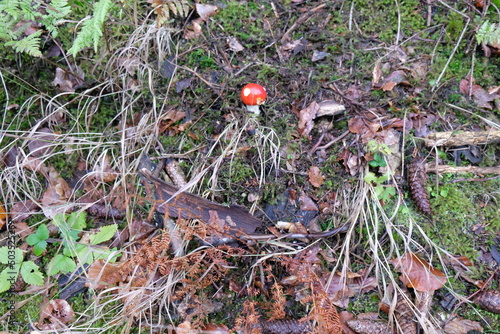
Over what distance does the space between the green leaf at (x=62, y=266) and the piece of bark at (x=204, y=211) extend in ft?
2.72

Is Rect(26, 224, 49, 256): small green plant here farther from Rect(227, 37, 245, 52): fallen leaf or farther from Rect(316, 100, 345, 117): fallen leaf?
Rect(316, 100, 345, 117): fallen leaf

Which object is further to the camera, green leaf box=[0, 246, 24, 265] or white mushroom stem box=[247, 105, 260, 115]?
white mushroom stem box=[247, 105, 260, 115]

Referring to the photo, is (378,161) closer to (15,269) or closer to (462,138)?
(462,138)

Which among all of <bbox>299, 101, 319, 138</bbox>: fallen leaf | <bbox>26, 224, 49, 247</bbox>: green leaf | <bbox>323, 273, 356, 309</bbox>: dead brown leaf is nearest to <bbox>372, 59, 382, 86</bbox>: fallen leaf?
<bbox>299, 101, 319, 138</bbox>: fallen leaf

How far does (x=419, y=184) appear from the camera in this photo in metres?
2.67

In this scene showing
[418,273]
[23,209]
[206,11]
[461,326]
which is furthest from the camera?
[206,11]

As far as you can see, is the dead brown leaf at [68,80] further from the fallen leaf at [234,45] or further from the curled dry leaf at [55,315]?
the curled dry leaf at [55,315]

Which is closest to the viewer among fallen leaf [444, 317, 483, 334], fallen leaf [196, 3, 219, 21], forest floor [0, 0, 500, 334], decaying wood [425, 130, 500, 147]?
fallen leaf [444, 317, 483, 334]

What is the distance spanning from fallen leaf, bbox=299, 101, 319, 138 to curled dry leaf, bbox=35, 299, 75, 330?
2409mm

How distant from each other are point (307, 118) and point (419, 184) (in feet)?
3.57

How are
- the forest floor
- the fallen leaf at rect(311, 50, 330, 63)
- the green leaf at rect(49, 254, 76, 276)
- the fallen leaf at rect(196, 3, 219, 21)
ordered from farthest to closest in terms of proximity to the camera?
the fallen leaf at rect(196, 3, 219, 21) → the fallen leaf at rect(311, 50, 330, 63) → the green leaf at rect(49, 254, 76, 276) → the forest floor

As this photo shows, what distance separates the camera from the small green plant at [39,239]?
2.72 m

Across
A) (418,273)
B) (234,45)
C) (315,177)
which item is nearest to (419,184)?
(418,273)

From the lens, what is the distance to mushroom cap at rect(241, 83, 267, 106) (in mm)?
2789
